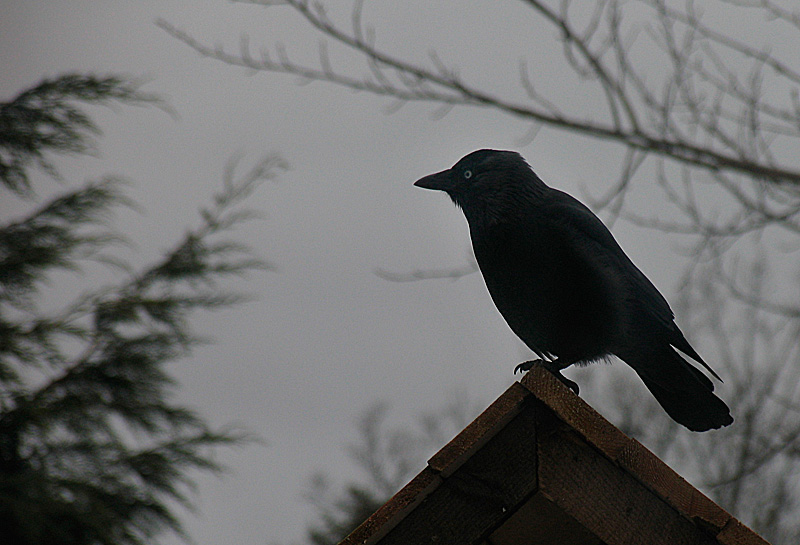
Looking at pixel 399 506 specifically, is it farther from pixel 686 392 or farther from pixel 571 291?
pixel 686 392

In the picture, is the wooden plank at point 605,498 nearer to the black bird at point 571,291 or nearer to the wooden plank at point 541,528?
the wooden plank at point 541,528

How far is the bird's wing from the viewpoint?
282 centimetres

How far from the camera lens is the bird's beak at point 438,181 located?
327 cm

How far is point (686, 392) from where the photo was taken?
2.92 metres

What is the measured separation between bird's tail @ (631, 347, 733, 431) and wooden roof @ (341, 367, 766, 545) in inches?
45.8

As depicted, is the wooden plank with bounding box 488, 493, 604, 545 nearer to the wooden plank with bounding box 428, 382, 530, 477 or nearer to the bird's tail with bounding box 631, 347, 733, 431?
the wooden plank with bounding box 428, 382, 530, 477

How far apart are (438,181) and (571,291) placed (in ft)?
2.77

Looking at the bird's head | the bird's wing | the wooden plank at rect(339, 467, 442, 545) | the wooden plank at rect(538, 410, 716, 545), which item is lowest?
the wooden plank at rect(339, 467, 442, 545)

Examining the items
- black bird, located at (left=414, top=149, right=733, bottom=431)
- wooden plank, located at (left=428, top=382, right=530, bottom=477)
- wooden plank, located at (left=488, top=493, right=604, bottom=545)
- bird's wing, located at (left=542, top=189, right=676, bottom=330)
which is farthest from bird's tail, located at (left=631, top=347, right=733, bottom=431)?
wooden plank, located at (left=428, top=382, right=530, bottom=477)

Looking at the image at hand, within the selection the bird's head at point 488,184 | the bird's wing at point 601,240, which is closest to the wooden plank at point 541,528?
the bird's wing at point 601,240

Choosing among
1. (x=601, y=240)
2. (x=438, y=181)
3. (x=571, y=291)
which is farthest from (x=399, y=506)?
(x=438, y=181)

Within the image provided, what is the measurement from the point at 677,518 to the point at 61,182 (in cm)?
652

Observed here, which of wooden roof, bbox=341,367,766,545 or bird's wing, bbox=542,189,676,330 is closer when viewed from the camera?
wooden roof, bbox=341,367,766,545

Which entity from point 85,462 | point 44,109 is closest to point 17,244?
point 44,109
